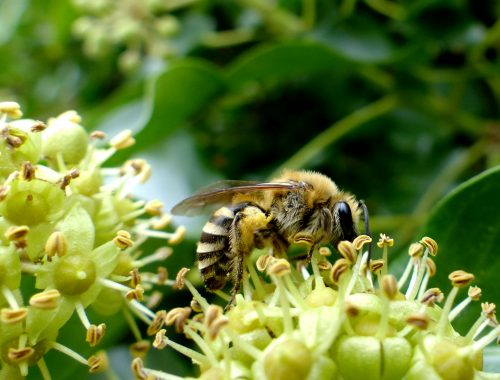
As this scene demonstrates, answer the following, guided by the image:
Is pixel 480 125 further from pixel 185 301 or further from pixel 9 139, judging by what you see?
pixel 9 139

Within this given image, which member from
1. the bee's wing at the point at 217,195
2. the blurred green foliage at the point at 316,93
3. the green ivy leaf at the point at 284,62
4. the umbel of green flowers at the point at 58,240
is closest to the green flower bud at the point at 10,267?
the umbel of green flowers at the point at 58,240

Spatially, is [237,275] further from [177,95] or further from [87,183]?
[177,95]

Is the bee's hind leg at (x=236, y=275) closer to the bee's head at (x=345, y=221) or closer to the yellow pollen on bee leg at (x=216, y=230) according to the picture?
the yellow pollen on bee leg at (x=216, y=230)

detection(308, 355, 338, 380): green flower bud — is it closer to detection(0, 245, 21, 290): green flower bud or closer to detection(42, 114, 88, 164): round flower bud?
detection(0, 245, 21, 290): green flower bud

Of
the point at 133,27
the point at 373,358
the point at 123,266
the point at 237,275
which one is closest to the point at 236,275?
the point at 237,275

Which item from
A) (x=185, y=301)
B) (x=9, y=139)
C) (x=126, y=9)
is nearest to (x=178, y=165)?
(x=185, y=301)
